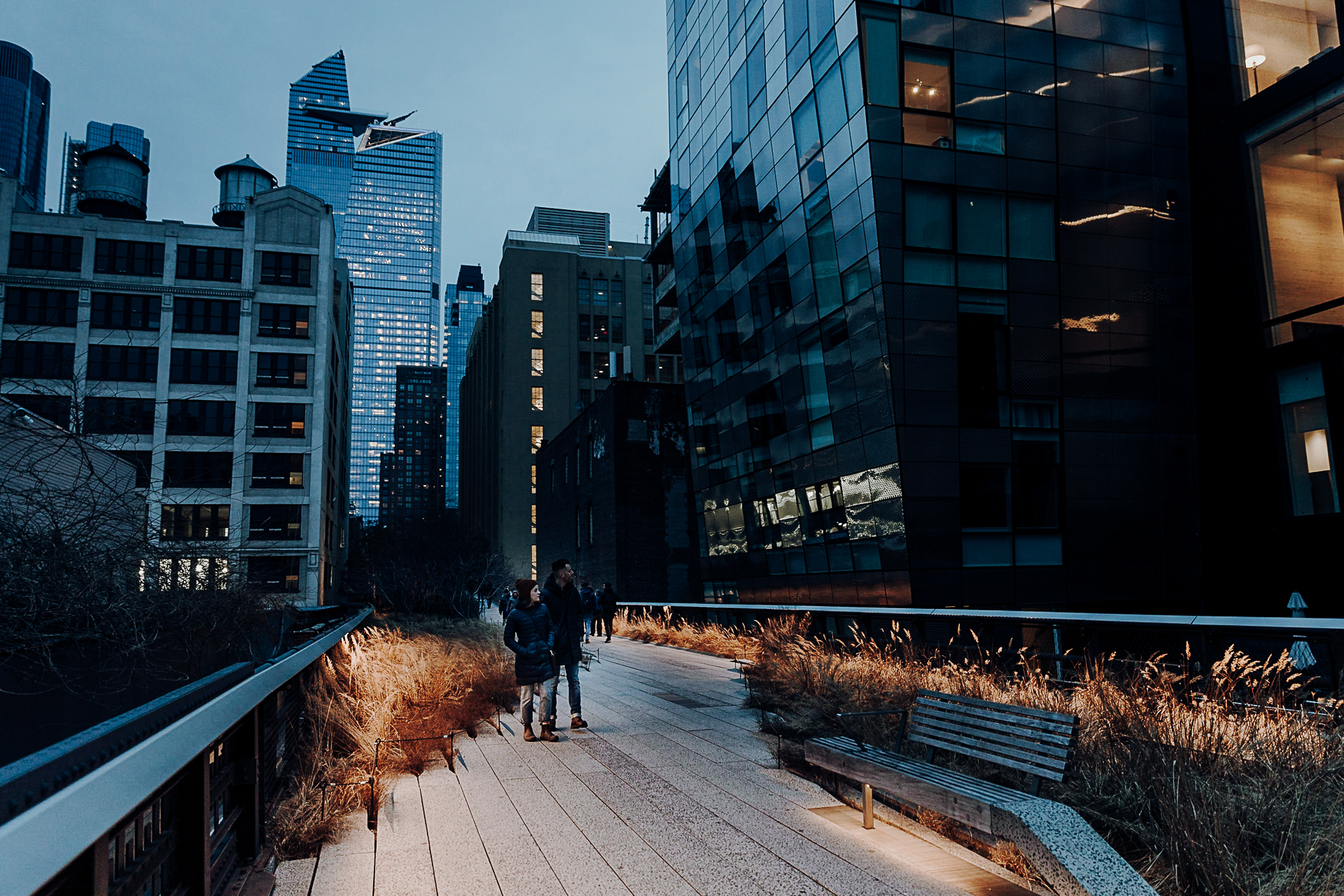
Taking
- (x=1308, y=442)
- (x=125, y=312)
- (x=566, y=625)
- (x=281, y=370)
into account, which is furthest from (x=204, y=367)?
(x=1308, y=442)

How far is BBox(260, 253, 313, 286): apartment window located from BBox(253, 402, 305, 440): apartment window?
9.17 metres

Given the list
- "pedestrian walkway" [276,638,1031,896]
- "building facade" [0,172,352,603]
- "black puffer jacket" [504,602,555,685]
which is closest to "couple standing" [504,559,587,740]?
"black puffer jacket" [504,602,555,685]

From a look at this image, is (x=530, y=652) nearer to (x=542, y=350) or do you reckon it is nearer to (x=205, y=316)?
(x=205, y=316)

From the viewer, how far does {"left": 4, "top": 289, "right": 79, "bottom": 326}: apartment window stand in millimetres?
59812

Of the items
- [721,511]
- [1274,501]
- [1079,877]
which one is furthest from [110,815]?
[721,511]

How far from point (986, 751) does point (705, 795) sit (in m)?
2.32

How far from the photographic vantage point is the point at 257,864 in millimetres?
5449

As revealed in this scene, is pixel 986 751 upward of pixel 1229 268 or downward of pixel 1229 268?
downward

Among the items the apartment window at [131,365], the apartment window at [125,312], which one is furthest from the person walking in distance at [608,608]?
the apartment window at [125,312]

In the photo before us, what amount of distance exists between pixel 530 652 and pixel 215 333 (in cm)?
6217

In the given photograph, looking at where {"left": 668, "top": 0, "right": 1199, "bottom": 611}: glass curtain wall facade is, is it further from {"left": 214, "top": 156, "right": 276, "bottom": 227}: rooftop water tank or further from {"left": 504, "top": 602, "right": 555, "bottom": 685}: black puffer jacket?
{"left": 214, "top": 156, "right": 276, "bottom": 227}: rooftop water tank

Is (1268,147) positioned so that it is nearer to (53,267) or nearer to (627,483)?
(627,483)

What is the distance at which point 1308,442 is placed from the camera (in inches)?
806

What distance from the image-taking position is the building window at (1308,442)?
65.3 feet
